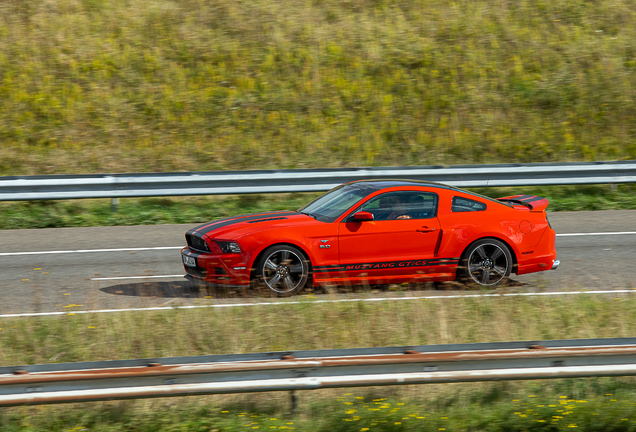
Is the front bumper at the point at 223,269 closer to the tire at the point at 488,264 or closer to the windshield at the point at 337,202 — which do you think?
the windshield at the point at 337,202

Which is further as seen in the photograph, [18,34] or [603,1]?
[603,1]

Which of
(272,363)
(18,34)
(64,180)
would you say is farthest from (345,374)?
(18,34)

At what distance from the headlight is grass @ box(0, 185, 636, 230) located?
5315 mm

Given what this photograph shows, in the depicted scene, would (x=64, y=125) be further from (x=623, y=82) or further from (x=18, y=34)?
(x=623, y=82)

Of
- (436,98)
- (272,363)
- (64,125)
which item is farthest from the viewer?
(436,98)

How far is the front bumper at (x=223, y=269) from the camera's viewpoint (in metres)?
7.67

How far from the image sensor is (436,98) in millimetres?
19562

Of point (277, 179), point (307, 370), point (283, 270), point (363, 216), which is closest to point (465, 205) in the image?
point (363, 216)

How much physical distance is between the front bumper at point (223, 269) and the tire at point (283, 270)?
0.19 m

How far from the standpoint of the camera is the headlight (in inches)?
303

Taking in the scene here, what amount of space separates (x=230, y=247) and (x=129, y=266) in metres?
2.61

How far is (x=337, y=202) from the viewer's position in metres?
8.48

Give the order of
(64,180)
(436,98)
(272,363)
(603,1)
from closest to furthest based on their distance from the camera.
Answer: (272,363)
(64,180)
(436,98)
(603,1)

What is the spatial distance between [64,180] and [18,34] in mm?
10303
